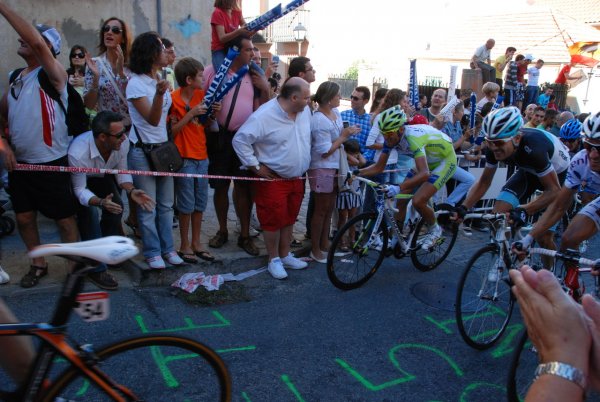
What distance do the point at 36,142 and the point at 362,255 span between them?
10.3 feet

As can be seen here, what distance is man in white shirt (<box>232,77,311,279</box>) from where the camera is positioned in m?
4.83

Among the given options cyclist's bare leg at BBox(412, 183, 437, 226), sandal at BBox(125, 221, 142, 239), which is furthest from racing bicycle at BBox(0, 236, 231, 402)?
cyclist's bare leg at BBox(412, 183, 437, 226)

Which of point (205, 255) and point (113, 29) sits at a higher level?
point (113, 29)

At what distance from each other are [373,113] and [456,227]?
1.97 m

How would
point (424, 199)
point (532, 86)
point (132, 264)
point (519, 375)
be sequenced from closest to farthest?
point (519, 375) < point (132, 264) < point (424, 199) < point (532, 86)

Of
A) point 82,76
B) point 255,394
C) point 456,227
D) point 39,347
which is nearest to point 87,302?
point 39,347

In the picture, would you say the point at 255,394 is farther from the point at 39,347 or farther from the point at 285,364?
the point at 39,347

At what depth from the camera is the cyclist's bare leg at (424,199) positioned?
17.2 feet

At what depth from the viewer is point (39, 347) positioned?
7.10 feet

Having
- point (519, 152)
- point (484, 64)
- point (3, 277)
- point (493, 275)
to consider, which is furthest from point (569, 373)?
point (484, 64)

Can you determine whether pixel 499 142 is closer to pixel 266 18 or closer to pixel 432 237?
pixel 432 237

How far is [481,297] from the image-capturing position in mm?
3990

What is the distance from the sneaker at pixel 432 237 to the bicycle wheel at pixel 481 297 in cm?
123

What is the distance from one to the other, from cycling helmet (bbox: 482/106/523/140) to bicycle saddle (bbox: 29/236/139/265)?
10.4ft
